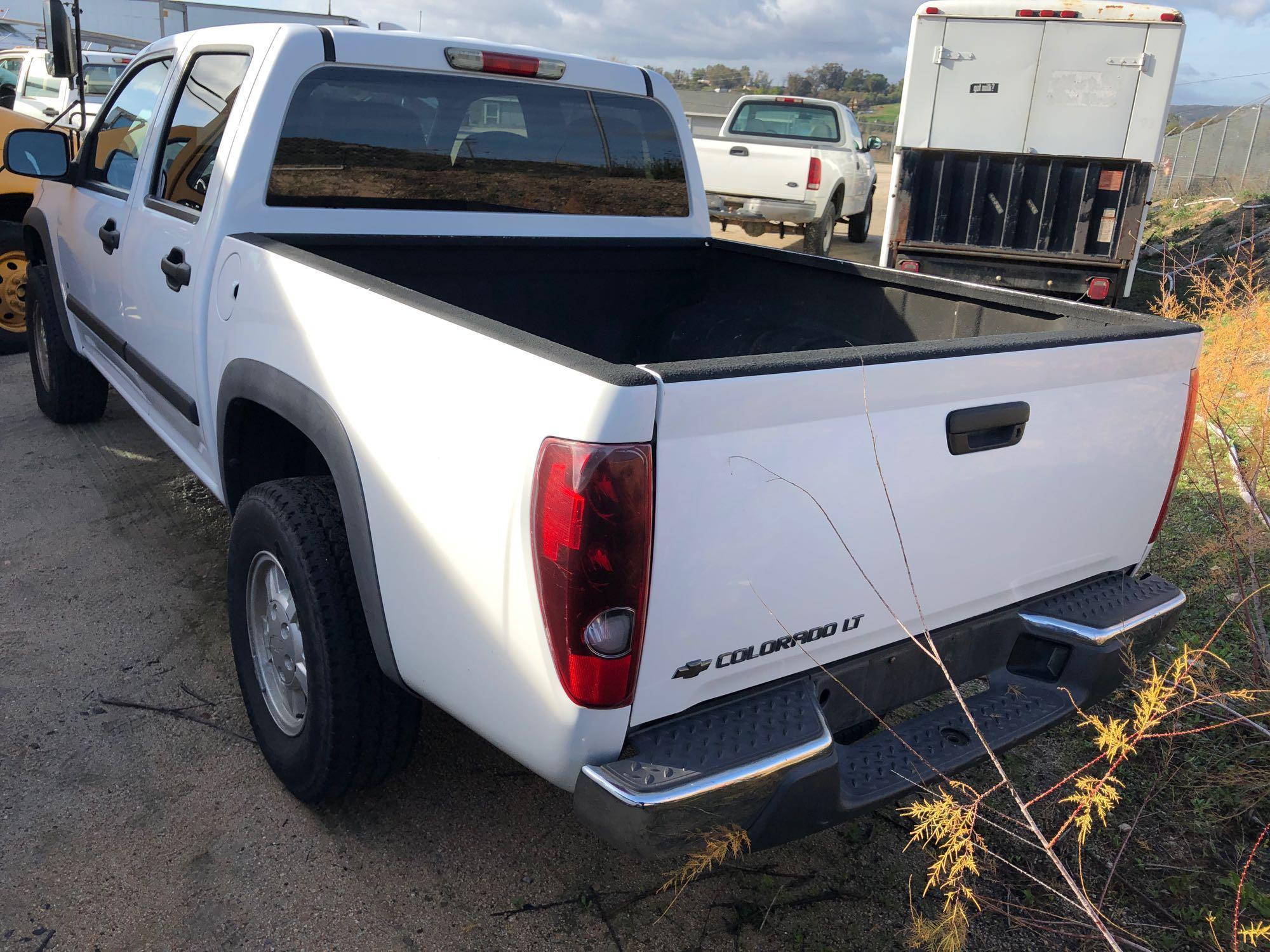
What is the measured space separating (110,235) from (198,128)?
2.78ft

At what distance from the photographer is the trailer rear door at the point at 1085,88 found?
8445 millimetres

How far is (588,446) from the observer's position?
5.69 ft

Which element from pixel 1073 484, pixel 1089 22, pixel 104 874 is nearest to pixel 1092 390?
pixel 1073 484

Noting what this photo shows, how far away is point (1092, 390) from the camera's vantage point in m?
2.39

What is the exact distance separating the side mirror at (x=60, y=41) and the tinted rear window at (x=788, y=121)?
9.24 meters

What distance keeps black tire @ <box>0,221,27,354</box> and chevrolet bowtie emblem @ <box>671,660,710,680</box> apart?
6239mm

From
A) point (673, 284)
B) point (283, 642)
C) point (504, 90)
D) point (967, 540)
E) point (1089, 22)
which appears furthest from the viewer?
point (1089, 22)

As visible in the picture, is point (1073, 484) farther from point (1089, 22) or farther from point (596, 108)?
point (1089, 22)

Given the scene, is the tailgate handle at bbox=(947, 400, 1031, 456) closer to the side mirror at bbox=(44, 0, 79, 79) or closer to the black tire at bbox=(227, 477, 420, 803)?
the black tire at bbox=(227, 477, 420, 803)

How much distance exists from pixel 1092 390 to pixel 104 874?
267cm

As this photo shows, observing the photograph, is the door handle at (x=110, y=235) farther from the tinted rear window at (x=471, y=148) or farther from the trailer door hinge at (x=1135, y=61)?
the trailer door hinge at (x=1135, y=61)

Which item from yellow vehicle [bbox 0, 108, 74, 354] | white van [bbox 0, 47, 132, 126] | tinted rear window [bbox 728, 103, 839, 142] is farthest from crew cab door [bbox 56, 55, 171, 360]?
tinted rear window [bbox 728, 103, 839, 142]

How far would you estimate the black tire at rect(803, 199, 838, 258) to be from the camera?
452 inches

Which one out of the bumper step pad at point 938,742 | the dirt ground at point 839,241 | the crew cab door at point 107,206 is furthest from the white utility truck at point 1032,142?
the bumper step pad at point 938,742
